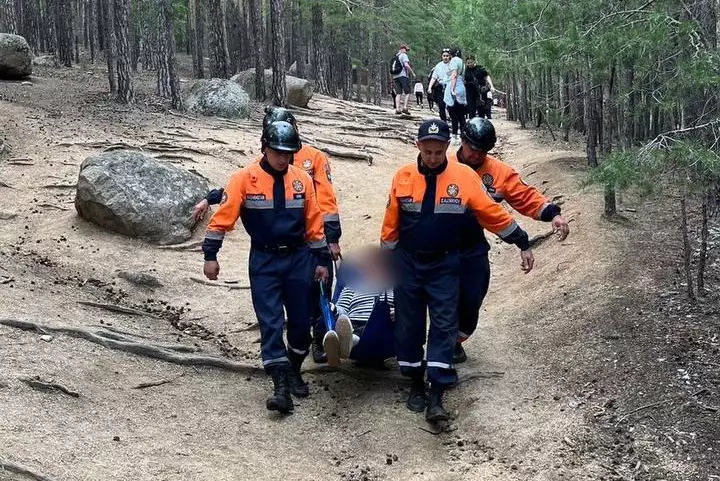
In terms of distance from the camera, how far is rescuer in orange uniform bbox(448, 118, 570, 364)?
5.70 m

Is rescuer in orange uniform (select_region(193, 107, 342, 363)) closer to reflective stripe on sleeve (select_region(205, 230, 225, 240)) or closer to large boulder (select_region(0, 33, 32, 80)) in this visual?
reflective stripe on sleeve (select_region(205, 230, 225, 240))

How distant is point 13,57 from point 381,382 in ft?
58.3

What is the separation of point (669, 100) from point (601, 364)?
8.03 feet

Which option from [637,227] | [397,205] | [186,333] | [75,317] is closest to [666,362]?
[397,205]

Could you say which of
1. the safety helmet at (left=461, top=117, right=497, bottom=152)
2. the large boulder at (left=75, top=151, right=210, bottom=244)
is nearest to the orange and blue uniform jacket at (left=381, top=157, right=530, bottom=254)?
the safety helmet at (left=461, top=117, right=497, bottom=152)

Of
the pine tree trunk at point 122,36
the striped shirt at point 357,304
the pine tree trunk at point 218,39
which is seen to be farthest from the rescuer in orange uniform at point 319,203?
the pine tree trunk at point 218,39

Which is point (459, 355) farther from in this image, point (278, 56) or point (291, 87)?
point (291, 87)

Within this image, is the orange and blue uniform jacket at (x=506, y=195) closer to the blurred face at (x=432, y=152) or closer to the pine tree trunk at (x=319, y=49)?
the blurred face at (x=432, y=152)

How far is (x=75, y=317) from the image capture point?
671 centimetres

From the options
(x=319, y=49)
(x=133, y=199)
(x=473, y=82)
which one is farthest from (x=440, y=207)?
(x=319, y=49)

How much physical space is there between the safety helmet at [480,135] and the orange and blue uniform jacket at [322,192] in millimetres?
1183

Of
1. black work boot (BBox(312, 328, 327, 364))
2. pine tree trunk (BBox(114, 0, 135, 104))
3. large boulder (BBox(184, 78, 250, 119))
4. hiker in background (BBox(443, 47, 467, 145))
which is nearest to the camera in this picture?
black work boot (BBox(312, 328, 327, 364))

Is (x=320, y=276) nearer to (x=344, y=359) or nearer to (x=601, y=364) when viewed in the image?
(x=344, y=359)

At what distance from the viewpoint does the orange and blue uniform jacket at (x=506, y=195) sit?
5643 millimetres
